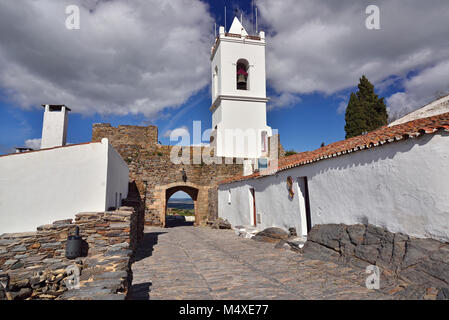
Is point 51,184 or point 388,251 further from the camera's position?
point 51,184

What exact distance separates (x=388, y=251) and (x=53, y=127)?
10.1 meters

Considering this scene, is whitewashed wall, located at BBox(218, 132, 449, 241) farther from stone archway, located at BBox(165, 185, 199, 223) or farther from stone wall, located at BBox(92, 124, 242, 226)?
stone archway, located at BBox(165, 185, 199, 223)

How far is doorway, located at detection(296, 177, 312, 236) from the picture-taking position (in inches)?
349

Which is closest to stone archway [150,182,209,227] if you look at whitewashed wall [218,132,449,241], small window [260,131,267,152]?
small window [260,131,267,152]

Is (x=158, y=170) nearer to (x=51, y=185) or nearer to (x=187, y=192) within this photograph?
(x=187, y=192)

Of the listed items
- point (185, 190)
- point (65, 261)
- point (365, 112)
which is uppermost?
point (365, 112)

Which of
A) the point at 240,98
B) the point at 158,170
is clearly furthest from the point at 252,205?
the point at 240,98

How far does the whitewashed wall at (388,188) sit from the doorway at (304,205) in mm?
169

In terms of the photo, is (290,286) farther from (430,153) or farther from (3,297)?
(3,297)

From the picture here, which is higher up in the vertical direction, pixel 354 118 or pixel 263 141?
pixel 354 118

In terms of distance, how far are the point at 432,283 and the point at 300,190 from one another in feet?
17.2

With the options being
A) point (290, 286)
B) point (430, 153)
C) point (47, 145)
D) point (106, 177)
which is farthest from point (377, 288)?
point (47, 145)

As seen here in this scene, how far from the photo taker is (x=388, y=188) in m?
5.46

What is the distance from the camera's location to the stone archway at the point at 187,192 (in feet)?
60.2
